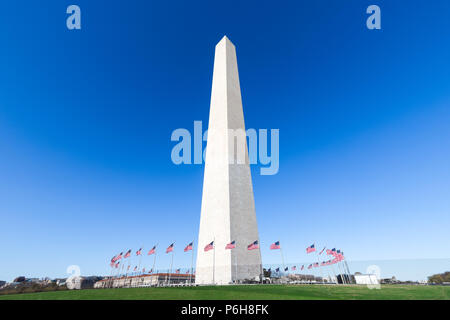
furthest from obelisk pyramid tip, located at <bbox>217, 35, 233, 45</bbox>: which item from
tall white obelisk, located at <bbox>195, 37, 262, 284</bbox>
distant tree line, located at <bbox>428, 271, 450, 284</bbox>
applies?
distant tree line, located at <bbox>428, 271, 450, 284</bbox>

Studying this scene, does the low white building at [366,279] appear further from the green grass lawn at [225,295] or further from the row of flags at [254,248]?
the green grass lawn at [225,295]

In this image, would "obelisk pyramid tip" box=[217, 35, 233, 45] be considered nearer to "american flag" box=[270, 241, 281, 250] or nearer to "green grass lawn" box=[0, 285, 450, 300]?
"american flag" box=[270, 241, 281, 250]

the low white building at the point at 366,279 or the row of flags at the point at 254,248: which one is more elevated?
the row of flags at the point at 254,248

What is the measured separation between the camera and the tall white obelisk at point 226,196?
29453 millimetres

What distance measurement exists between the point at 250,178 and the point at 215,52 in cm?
2465

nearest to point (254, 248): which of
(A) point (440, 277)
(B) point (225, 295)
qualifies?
(B) point (225, 295)

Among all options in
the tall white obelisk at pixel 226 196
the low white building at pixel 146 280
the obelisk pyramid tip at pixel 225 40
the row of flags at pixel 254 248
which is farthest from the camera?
the obelisk pyramid tip at pixel 225 40

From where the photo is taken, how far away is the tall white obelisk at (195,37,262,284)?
29.5m

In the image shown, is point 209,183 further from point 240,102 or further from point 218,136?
point 240,102

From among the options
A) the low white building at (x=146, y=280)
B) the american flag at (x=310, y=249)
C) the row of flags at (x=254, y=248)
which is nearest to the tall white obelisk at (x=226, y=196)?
the row of flags at (x=254, y=248)

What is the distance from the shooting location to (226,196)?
31.8 metres
